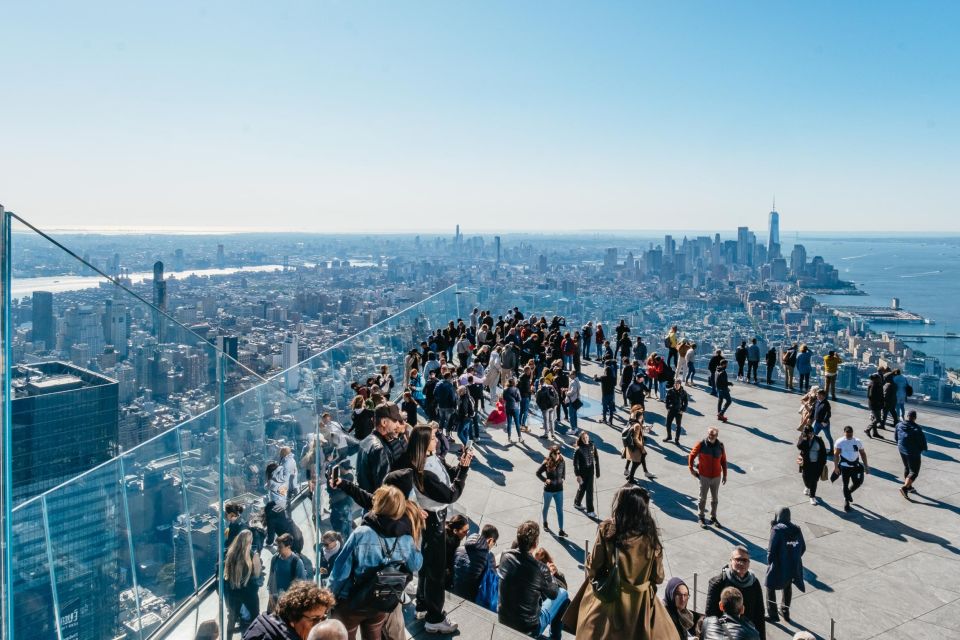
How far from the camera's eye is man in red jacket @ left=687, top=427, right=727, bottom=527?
8555mm

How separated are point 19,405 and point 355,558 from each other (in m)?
1.97

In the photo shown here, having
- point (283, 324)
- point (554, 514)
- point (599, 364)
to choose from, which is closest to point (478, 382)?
point (554, 514)

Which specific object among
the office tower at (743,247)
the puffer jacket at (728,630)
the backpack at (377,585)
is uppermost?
the office tower at (743,247)

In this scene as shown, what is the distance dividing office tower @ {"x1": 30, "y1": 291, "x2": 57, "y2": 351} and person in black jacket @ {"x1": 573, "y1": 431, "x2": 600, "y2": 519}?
21.6 ft

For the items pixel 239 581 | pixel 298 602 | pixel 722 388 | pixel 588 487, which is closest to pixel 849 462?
pixel 588 487

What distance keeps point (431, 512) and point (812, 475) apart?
6.78 meters

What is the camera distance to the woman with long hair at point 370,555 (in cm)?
387

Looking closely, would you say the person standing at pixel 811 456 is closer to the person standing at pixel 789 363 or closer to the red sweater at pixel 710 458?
the red sweater at pixel 710 458

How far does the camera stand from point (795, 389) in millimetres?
16266

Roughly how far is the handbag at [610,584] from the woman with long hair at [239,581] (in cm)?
254

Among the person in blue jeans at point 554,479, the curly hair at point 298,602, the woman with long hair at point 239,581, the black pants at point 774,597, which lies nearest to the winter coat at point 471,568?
the woman with long hair at point 239,581

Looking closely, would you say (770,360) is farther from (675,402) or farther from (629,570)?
(629,570)

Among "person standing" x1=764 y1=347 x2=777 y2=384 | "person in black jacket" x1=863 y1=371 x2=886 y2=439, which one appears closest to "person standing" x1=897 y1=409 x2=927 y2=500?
"person in black jacket" x1=863 y1=371 x2=886 y2=439

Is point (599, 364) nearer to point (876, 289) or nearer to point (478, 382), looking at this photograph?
point (478, 382)
